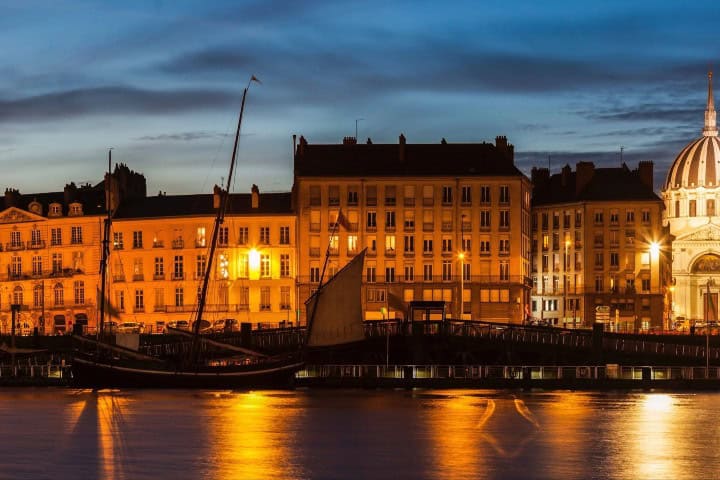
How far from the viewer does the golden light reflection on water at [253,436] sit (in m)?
56.1

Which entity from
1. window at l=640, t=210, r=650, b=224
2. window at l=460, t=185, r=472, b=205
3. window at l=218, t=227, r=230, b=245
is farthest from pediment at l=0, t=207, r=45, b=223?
window at l=640, t=210, r=650, b=224

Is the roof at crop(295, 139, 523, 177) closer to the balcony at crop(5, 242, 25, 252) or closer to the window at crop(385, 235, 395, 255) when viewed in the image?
the window at crop(385, 235, 395, 255)

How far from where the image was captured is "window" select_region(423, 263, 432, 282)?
152 m

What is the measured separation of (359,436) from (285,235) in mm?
85255

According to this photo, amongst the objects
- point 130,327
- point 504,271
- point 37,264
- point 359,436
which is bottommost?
point 359,436

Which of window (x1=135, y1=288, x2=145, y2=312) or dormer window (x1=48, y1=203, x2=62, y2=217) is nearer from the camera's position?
window (x1=135, y1=288, x2=145, y2=312)

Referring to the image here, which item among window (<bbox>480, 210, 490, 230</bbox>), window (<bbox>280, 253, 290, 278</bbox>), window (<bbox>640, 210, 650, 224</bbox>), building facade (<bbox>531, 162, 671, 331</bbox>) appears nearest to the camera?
window (<bbox>480, 210, 490, 230</bbox>)

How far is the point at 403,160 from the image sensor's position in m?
155

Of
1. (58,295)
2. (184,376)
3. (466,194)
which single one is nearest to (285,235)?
(466,194)

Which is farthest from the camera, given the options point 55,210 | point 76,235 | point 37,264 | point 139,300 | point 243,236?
point 55,210

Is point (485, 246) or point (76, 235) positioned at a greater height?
point (76, 235)

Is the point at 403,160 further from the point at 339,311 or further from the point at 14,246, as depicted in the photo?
the point at 339,311

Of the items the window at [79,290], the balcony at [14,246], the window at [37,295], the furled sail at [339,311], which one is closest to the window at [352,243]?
the window at [79,290]

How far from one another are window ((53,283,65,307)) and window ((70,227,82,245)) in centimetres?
406
